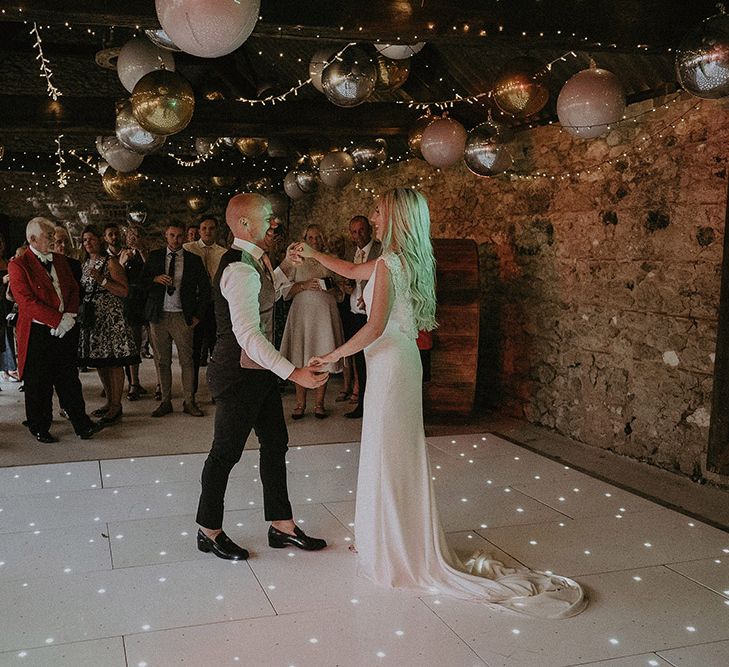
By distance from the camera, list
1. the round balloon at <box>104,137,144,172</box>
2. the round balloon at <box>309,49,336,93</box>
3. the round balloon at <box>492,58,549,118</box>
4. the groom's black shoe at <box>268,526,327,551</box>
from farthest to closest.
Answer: the round balloon at <box>104,137,144,172</box> < the round balloon at <box>309,49,336,93</box> < the round balloon at <box>492,58,549,118</box> < the groom's black shoe at <box>268,526,327,551</box>

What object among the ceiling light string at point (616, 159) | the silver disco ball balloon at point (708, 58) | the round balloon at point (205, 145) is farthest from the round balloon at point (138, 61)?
the round balloon at point (205, 145)

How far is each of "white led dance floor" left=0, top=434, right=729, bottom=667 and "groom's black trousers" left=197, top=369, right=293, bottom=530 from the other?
0.72 ft

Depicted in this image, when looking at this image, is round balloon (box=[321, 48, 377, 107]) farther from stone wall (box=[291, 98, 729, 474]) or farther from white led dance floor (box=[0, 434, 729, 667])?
white led dance floor (box=[0, 434, 729, 667])

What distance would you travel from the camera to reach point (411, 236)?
10.0 ft

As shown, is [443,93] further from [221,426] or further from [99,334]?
[221,426]

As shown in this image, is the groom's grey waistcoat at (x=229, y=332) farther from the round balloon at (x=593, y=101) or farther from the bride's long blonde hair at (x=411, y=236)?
the round balloon at (x=593, y=101)

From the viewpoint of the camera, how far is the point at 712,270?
441 centimetres

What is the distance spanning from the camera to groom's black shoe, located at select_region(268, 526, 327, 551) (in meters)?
3.38

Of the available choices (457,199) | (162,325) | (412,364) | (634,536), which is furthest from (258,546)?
(457,199)

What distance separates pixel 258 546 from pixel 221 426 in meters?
0.63

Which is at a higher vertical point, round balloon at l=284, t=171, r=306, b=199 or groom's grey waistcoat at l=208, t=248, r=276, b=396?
round balloon at l=284, t=171, r=306, b=199

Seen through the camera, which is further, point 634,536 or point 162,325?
point 162,325

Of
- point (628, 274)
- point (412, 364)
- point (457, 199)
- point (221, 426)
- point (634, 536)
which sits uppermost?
point (457, 199)

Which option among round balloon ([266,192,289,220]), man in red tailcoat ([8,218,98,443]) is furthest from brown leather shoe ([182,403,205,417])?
round balloon ([266,192,289,220])
